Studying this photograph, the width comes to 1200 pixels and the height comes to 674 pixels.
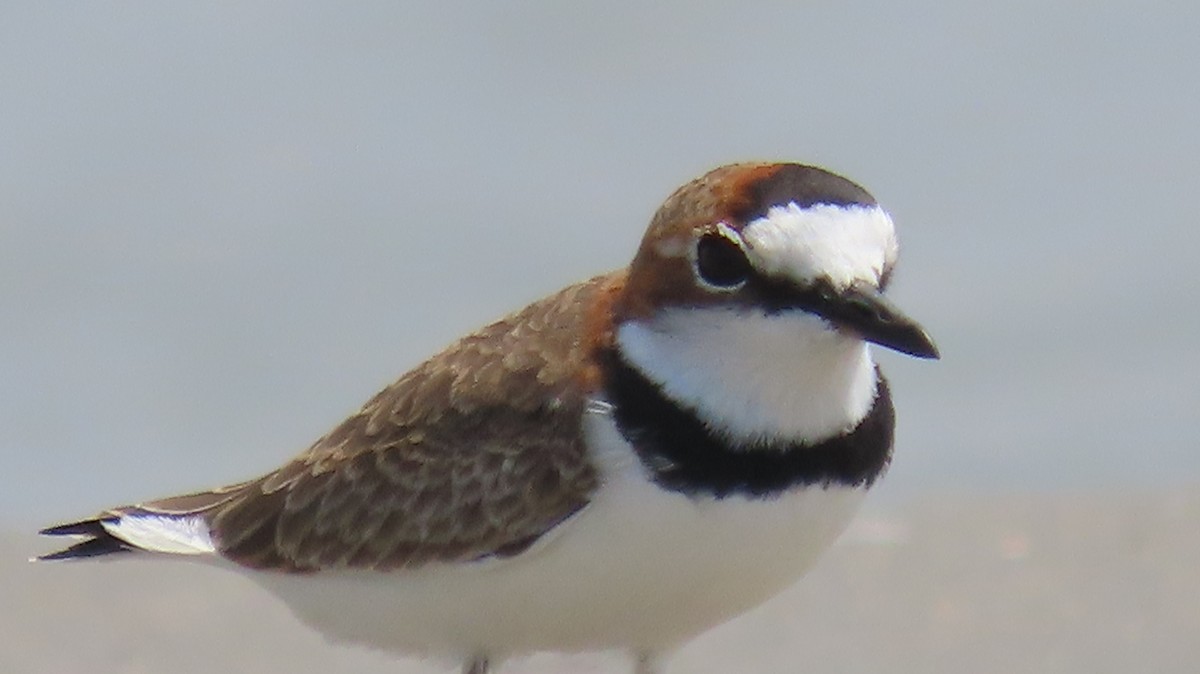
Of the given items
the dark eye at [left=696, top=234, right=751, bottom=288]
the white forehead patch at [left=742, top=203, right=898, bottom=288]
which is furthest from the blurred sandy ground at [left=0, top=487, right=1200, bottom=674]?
the white forehead patch at [left=742, top=203, right=898, bottom=288]

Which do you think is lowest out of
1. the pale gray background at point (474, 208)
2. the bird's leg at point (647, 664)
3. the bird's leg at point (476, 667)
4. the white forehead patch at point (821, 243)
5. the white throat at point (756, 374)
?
the bird's leg at point (476, 667)

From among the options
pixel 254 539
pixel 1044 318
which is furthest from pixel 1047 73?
pixel 254 539

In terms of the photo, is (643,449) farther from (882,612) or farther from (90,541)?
(882,612)

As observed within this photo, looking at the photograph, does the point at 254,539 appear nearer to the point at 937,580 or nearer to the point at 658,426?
the point at 658,426

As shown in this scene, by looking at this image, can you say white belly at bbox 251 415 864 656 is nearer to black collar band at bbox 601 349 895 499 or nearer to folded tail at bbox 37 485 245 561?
black collar band at bbox 601 349 895 499

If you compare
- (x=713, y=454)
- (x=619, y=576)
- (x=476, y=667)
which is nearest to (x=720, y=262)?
(x=713, y=454)

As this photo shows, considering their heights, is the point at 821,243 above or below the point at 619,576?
above

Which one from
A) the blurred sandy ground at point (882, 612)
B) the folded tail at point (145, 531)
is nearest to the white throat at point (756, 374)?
the folded tail at point (145, 531)

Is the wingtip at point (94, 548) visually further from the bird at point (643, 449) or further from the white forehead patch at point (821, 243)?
the white forehead patch at point (821, 243)
